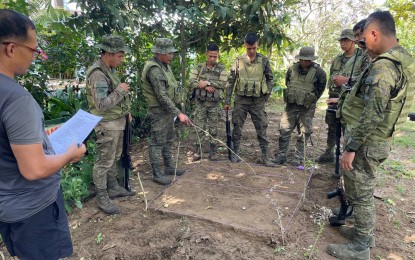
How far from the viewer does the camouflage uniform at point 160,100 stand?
394 cm

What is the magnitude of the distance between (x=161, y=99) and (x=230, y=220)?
5.78 feet

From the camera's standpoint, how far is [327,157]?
5004 millimetres

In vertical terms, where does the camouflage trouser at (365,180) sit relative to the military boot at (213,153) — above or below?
above

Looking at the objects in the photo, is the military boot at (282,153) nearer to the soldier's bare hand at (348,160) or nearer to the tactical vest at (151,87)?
the tactical vest at (151,87)

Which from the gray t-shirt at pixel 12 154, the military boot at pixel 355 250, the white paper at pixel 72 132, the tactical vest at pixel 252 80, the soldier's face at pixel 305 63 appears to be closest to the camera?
the gray t-shirt at pixel 12 154

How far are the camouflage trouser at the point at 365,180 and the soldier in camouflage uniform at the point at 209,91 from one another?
2.68 meters

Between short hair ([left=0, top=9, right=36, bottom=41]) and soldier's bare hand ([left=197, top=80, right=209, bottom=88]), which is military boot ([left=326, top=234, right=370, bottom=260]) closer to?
short hair ([left=0, top=9, right=36, bottom=41])

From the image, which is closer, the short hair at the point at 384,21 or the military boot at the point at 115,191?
the short hair at the point at 384,21

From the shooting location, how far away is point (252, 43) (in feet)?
14.8

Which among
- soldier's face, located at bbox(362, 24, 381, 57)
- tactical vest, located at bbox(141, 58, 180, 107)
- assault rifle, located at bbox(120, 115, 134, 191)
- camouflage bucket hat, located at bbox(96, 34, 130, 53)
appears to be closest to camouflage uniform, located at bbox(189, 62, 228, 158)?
tactical vest, located at bbox(141, 58, 180, 107)

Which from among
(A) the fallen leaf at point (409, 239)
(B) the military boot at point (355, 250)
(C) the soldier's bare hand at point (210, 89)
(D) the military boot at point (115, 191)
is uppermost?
(C) the soldier's bare hand at point (210, 89)

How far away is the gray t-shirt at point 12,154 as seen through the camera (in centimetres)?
138

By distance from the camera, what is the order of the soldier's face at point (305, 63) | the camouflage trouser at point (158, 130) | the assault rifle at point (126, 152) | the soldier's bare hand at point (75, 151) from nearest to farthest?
1. the soldier's bare hand at point (75, 151)
2. the assault rifle at point (126, 152)
3. the camouflage trouser at point (158, 130)
4. the soldier's face at point (305, 63)

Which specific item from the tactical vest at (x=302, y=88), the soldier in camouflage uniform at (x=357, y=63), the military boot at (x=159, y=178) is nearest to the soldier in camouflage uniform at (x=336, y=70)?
the soldier in camouflage uniform at (x=357, y=63)
